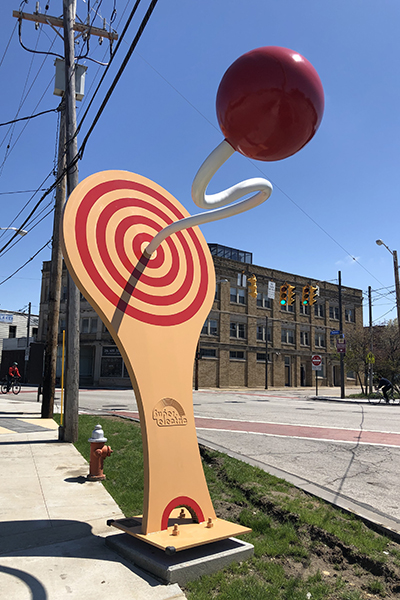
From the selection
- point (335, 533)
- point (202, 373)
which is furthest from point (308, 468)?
point (202, 373)

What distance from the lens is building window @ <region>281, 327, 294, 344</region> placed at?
159ft

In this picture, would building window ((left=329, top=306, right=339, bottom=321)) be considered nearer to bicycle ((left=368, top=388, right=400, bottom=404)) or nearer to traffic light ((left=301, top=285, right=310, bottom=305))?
bicycle ((left=368, top=388, right=400, bottom=404))

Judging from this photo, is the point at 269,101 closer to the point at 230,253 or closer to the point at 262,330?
the point at 262,330

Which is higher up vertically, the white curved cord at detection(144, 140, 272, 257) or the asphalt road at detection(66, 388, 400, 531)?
the white curved cord at detection(144, 140, 272, 257)

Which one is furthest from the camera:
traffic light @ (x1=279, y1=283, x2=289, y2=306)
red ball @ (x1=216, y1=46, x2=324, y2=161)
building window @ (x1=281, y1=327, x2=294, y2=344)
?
building window @ (x1=281, y1=327, x2=294, y2=344)

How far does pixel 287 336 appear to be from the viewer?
48750 mm

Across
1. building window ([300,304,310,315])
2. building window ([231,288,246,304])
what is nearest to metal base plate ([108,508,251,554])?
building window ([231,288,246,304])

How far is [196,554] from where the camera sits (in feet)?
12.9

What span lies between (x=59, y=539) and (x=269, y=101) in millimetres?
4311

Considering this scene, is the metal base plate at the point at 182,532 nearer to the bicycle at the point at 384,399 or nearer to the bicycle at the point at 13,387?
the bicycle at the point at 384,399

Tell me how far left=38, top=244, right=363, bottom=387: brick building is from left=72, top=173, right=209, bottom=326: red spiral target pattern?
31.3m

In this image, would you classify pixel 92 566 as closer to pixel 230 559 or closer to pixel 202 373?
pixel 230 559

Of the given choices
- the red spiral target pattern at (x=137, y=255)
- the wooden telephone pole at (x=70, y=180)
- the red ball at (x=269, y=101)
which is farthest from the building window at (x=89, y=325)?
the red ball at (x=269, y=101)

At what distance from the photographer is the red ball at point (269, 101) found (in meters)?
2.82
